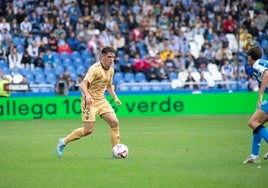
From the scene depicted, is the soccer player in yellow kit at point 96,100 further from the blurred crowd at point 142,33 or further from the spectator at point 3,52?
the spectator at point 3,52

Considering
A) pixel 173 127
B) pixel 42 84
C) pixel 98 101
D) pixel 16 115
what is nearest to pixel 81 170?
pixel 98 101

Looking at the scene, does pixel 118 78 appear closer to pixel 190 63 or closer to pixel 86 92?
pixel 190 63

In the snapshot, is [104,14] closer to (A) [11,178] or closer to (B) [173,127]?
(B) [173,127]

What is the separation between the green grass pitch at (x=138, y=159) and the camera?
10930 millimetres

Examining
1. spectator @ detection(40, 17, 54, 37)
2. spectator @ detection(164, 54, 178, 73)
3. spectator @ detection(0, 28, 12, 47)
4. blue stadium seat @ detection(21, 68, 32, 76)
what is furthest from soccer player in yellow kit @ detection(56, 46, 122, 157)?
spectator @ detection(164, 54, 178, 73)

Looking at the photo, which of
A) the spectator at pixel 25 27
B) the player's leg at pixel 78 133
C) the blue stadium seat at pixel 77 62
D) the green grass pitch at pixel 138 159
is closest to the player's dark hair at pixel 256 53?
the green grass pitch at pixel 138 159

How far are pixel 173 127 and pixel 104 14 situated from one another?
11678mm

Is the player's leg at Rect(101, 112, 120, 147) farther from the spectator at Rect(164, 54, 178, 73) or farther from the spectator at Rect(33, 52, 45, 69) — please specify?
the spectator at Rect(164, 54, 178, 73)

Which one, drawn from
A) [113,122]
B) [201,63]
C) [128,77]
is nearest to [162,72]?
[128,77]

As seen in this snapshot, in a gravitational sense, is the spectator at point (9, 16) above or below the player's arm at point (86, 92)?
above

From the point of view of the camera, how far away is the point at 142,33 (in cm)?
3322

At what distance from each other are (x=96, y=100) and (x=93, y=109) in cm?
28

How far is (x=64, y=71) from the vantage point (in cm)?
3097

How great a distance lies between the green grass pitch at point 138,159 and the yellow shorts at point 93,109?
A: 0.77 metres
